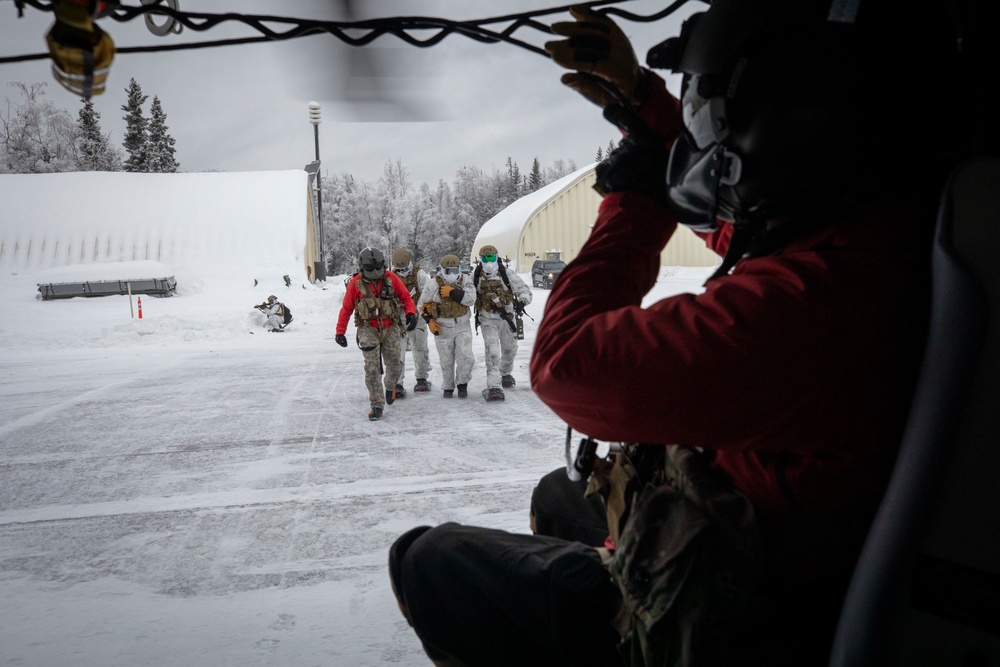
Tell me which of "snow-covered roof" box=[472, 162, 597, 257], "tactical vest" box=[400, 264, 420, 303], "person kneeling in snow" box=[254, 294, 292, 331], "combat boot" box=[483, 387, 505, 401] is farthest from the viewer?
"snow-covered roof" box=[472, 162, 597, 257]

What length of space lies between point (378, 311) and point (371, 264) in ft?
1.85

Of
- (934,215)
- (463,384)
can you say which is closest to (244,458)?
(463,384)

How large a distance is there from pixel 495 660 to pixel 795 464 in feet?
2.17

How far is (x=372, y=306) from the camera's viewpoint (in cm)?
702

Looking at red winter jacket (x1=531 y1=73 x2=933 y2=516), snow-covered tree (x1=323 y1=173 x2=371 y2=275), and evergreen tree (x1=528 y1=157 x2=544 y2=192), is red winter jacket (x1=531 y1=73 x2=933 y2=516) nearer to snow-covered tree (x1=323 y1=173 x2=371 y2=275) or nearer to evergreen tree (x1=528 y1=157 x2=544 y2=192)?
snow-covered tree (x1=323 y1=173 x2=371 y2=275)

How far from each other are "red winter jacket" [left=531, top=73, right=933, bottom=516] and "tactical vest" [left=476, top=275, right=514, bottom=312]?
7023 millimetres

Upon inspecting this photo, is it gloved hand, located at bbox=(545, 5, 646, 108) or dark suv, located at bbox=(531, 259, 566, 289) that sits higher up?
gloved hand, located at bbox=(545, 5, 646, 108)

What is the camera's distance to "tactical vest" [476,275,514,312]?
8039 mm

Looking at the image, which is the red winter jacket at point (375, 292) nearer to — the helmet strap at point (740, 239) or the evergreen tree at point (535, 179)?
the helmet strap at point (740, 239)

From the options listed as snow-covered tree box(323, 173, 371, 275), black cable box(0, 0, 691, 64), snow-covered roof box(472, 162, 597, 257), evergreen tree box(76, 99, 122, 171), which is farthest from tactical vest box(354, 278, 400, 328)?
snow-covered tree box(323, 173, 371, 275)

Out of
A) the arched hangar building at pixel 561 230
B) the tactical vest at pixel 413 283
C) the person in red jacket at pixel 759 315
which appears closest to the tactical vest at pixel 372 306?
the tactical vest at pixel 413 283

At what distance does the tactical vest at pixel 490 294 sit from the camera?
26.4ft

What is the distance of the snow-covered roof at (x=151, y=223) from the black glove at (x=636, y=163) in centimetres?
2650

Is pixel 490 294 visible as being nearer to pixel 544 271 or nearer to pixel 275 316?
pixel 275 316
